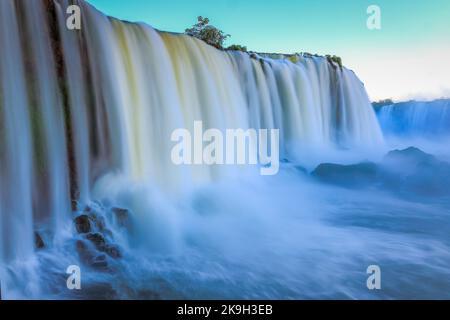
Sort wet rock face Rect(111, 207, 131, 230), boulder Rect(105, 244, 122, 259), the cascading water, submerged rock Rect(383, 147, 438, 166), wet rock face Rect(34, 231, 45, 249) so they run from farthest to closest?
submerged rock Rect(383, 147, 438, 166)
wet rock face Rect(111, 207, 131, 230)
boulder Rect(105, 244, 122, 259)
wet rock face Rect(34, 231, 45, 249)
the cascading water

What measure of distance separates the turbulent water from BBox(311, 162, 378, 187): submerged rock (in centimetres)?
100

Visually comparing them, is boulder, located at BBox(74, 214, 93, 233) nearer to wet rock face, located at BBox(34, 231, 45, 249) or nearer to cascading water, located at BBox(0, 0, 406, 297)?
cascading water, located at BBox(0, 0, 406, 297)

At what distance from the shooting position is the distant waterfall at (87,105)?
252cm

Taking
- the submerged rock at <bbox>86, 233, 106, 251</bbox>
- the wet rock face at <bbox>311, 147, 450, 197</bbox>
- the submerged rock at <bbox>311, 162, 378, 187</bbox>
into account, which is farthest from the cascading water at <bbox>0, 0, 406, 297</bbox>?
the wet rock face at <bbox>311, 147, 450, 197</bbox>

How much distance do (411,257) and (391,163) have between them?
151 inches

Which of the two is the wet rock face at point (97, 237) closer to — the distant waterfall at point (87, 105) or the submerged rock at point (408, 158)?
the distant waterfall at point (87, 105)

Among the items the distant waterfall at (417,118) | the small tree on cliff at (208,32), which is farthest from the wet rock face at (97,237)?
the distant waterfall at (417,118)

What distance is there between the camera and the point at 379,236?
395cm

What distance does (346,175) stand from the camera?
653 cm

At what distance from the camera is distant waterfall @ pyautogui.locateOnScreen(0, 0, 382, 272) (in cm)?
252

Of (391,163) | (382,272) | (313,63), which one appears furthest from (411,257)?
(313,63)

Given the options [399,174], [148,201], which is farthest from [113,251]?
[399,174]

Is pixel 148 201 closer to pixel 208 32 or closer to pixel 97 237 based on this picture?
pixel 97 237

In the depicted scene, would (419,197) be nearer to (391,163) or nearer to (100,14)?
(391,163)
